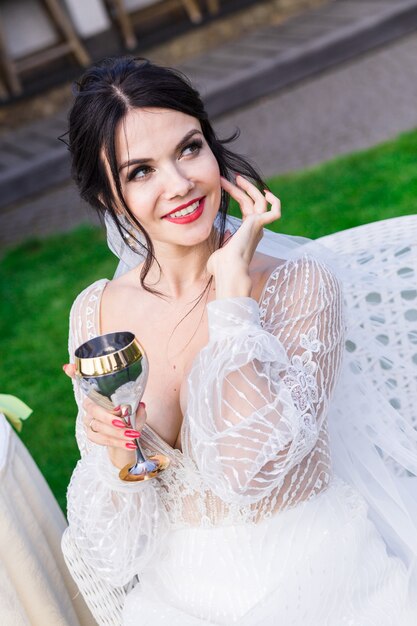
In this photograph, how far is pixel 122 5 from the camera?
31.0ft

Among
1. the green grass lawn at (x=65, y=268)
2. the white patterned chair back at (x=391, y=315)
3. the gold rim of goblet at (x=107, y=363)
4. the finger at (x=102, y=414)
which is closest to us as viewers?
the gold rim of goblet at (x=107, y=363)

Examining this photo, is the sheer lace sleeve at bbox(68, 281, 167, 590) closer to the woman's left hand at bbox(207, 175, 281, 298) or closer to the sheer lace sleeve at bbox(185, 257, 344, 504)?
the sheer lace sleeve at bbox(185, 257, 344, 504)

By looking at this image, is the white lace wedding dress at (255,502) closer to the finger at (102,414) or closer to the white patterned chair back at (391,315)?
the finger at (102,414)

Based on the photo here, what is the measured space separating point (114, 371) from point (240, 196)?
2.02 ft

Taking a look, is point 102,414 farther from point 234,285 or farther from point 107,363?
point 234,285

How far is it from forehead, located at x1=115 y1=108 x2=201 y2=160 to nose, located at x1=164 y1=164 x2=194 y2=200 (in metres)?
0.06

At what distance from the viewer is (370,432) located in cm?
241

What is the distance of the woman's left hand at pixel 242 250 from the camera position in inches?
81.8

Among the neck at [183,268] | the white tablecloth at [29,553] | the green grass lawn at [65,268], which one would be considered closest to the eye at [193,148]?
the neck at [183,268]

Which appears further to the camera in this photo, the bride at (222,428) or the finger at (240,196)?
the finger at (240,196)

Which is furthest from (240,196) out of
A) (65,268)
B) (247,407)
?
(65,268)

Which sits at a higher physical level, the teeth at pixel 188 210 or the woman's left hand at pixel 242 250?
the teeth at pixel 188 210

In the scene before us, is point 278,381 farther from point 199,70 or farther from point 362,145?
point 199,70

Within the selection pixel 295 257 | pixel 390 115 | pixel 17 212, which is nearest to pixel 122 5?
pixel 17 212
